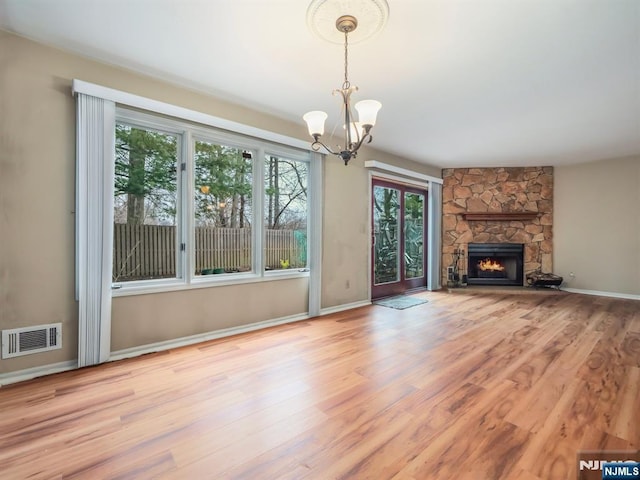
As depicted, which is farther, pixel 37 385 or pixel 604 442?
pixel 37 385

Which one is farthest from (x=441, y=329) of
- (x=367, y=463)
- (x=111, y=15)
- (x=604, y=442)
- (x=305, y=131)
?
(x=111, y=15)

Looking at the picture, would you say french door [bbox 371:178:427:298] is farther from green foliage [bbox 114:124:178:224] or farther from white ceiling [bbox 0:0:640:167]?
green foliage [bbox 114:124:178:224]

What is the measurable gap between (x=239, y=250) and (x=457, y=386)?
2.65 meters

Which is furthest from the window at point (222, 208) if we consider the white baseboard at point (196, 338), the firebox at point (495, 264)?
the firebox at point (495, 264)

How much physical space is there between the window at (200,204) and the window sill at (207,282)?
2cm

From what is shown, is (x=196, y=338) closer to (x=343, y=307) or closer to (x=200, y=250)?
(x=200, y=250)

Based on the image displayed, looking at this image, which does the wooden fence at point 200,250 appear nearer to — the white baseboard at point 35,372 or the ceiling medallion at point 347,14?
the white baseboard at point 35,372

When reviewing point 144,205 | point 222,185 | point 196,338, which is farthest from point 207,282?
point 222,185

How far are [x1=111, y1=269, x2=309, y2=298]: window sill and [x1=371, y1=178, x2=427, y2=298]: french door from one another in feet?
6.09

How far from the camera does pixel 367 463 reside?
1509 mm

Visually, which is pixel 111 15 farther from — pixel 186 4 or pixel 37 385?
pixel 37 385

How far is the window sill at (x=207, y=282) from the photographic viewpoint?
2.83 m

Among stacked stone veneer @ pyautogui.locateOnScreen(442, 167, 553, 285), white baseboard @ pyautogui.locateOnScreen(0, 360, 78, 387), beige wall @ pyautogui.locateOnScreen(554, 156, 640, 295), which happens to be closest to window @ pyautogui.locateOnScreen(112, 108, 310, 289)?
white baseboard @ pyautogui.locateOnScreen(0, 360, 78, 387)

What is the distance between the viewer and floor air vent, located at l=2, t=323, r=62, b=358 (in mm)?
2304
